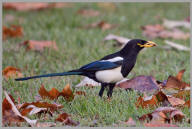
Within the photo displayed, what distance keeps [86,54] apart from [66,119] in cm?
268

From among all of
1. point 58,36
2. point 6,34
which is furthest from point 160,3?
point 6,34

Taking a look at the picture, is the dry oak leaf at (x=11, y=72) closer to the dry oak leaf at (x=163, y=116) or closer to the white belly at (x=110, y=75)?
the white belly at (x=110, y=75)

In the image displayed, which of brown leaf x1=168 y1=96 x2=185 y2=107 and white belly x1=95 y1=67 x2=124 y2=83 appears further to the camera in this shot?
white belly x1=95 y1=67 x2=124 y2=83

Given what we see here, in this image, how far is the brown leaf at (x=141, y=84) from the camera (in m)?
4.66

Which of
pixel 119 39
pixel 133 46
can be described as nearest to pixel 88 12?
pixel 119 39

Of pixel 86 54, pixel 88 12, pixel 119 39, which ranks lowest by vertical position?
pixel 86 54

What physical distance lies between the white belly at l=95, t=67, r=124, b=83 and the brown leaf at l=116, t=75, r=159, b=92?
0.55 metres

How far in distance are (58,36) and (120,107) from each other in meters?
3.36

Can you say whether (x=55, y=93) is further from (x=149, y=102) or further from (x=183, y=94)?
(x=183, y=94)

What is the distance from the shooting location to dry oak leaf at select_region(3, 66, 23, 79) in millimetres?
5302

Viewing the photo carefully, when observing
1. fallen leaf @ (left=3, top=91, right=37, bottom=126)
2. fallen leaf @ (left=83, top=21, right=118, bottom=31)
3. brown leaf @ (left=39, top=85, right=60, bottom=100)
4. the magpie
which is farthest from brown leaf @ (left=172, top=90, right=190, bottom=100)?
fallen leaf @ (left=83, top=21, right=118, bottom=31)

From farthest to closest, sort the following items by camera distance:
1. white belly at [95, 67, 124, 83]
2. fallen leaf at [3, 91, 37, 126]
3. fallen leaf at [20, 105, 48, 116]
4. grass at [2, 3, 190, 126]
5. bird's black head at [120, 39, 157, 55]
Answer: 1. bird's black head at [120, 39, 157, 55]
2. white belly at [95, 67, 124, 83]
3. grass at [2, 3, 190, 126]
4. fallen leaf at [20, 105, 48, 116]
5. fallen leaf at [3, 91, 37, 126]

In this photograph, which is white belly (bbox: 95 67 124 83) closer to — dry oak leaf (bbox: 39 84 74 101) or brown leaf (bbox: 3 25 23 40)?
dry oak leaf (bbox: 39 84 74 101)

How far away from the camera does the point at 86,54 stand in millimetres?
6039
